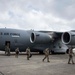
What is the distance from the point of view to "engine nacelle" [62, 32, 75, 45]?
23191 mm

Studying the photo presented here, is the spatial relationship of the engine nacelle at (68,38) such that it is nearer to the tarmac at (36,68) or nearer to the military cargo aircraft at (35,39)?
the military cargo aircraft at (35,39)

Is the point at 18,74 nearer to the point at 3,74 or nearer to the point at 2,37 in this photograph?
the point at 3,74

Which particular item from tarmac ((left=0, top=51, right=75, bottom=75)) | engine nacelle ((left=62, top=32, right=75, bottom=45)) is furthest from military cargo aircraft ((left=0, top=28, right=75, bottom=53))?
tarmac ((left=0, top=51, right=75, bottom=75))

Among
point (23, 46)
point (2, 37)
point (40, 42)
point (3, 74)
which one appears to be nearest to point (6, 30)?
point (2, 37)

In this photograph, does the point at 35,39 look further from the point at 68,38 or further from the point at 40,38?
the point at 68,38

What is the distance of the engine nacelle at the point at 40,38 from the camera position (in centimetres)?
2402

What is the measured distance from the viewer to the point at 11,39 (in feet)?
76.1

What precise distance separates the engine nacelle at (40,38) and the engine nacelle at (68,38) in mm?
1904

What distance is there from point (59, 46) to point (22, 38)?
17.5ft

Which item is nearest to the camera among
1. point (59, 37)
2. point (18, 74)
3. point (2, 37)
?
point (18, 74)

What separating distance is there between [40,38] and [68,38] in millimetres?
3453

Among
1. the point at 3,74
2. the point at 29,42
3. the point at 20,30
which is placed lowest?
the point at 3,74

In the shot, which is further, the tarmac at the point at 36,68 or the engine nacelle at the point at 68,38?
the engine nacelle at the point at 68,38

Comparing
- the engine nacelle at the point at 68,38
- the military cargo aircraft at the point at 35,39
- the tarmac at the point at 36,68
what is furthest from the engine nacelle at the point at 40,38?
the tarmac at the point at 36,68
